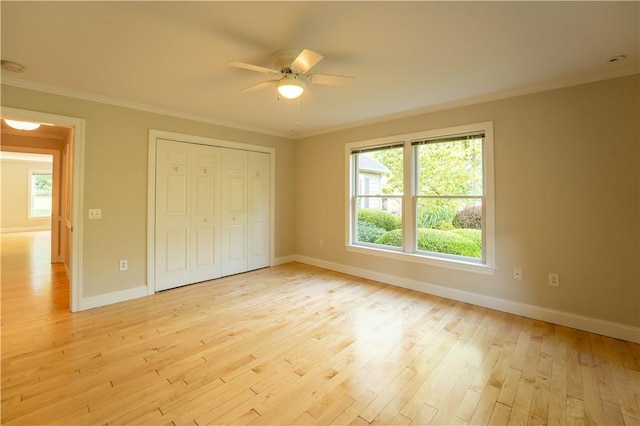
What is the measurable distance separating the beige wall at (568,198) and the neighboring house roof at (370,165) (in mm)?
990

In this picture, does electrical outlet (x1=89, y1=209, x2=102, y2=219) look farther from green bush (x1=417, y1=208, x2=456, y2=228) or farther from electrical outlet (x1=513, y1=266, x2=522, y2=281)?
electrical outlet (x1=513, y1=266, x2=522, y2=281)

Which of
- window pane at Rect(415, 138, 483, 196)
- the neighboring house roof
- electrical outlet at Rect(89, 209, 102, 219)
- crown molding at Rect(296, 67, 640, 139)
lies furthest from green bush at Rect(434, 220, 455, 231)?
electrical outlet at Rect(89, 209, 102, 219)

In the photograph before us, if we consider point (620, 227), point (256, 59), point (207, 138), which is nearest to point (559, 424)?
point (620, 227)

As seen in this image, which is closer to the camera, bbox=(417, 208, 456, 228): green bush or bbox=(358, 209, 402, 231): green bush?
bbox=(417, 208, 456, 228): green bush

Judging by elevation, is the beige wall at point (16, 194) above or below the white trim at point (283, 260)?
above

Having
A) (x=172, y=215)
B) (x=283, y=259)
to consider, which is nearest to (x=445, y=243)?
(x=283, y=259)

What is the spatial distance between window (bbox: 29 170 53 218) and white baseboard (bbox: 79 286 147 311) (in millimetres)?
9554

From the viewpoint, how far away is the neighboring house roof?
4.40 meters

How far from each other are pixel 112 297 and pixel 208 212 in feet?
5.25

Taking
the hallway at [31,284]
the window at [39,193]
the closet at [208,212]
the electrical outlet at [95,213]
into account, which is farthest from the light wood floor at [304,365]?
the window at [39,193]

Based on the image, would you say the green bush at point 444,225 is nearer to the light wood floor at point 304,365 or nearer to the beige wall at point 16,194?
the light wood floor at point 304,365

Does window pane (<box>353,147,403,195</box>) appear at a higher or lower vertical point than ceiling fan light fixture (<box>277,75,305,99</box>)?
lower

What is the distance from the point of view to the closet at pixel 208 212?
392 cm

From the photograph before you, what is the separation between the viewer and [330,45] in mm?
2191
